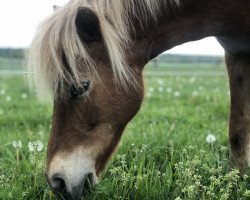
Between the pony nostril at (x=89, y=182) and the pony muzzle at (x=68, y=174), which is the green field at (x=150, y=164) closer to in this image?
the pony nostril at (x=89, y=182)

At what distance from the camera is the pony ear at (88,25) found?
111 inches

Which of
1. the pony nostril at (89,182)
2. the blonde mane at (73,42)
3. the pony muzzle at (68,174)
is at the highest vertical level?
the blonde mane at (73,42)

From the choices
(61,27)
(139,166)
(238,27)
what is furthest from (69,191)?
(238,27)

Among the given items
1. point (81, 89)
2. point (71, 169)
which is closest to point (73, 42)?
point (81, 89)

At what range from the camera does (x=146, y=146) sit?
383 centimetres

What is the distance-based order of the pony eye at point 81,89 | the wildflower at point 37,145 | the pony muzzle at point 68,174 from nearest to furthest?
the pony muzzle at point 68,174 < the pony eye at point 81,89 < the wildflower at point 37,145

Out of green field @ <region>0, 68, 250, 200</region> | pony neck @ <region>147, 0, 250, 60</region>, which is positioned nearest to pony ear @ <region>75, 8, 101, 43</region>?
pony neck @ <region>147, 0, 250, 60</region>

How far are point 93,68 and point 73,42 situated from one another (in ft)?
0.63

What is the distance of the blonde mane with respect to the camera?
287cm

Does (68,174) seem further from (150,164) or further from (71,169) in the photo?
(150,164)

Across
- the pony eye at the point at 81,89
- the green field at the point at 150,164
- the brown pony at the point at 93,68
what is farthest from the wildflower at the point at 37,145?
the pony eye at the point at 81,89

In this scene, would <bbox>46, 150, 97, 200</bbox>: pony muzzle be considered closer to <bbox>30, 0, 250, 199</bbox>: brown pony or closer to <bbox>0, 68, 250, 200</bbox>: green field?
<bbox>30, 0, 250, 199</bbox>: brown pony

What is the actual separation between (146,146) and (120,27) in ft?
4.00

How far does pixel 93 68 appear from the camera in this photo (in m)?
2.90
